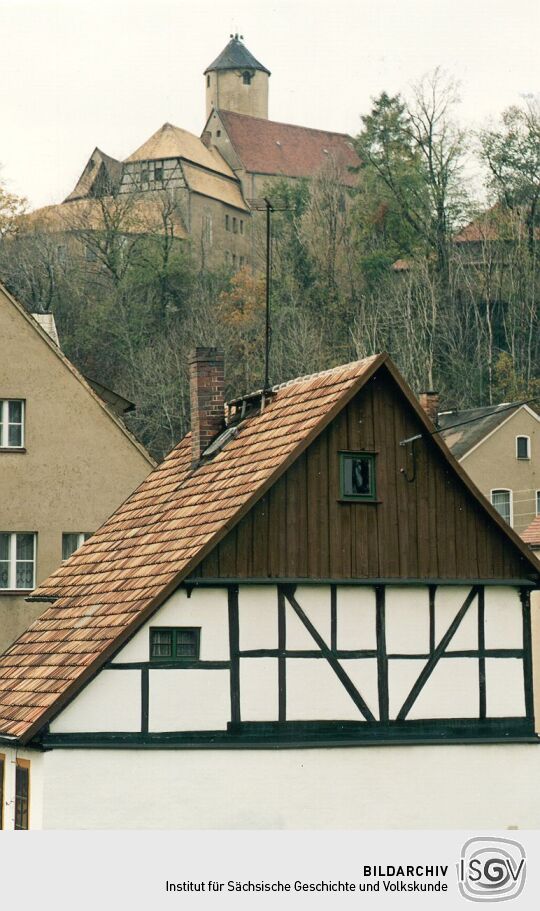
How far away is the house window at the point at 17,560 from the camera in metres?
31.9

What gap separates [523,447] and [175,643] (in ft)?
127

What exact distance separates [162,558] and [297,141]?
363ft

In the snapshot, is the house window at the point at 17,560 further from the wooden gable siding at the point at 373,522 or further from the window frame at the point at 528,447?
the window frame at the point at 528,447

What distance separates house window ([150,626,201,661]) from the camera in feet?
70.5

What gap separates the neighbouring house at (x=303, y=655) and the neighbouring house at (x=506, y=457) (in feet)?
112

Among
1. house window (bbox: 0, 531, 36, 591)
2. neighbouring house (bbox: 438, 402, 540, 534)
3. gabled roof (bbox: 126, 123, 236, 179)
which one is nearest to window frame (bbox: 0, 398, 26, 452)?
house window (bbox: 0, 531, 36, 591)

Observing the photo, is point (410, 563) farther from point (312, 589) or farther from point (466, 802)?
point (466, 802)

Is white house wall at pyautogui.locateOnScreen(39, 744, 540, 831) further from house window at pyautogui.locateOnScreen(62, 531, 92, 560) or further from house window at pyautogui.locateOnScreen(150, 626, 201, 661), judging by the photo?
house window at pyautogui.locateOnScreen(62, 531, 92, 560)

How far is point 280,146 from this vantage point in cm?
12800

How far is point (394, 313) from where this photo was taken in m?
76.1

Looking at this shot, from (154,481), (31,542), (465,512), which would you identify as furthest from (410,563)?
(31,542)

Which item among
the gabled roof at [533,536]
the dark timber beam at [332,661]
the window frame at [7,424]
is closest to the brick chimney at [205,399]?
the dark timber beam at [332,661]

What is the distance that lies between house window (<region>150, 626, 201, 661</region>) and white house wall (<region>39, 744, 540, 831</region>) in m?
1.09

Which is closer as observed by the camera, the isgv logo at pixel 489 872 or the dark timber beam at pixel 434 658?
the isgv logo at pixel 489 872
